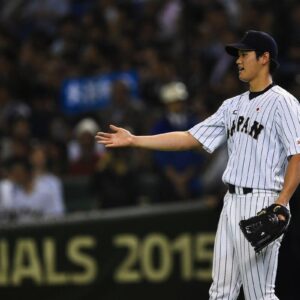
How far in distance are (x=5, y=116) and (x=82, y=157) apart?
1.89m

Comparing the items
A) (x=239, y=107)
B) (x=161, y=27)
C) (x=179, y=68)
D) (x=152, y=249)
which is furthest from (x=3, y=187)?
(x=239, y=107)

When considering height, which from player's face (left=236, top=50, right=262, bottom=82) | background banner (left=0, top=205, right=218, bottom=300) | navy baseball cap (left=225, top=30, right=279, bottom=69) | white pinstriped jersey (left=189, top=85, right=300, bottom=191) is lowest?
background banner (left=0, top=205, right=218, bottom=300)

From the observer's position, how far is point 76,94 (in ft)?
39.3

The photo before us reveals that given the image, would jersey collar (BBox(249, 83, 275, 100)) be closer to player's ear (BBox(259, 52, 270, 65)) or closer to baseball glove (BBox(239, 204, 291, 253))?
player's ear (BBox(259, 52, 270, 65))

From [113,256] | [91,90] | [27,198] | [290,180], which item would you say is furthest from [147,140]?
[91,90]

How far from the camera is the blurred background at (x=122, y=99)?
9.65 metres

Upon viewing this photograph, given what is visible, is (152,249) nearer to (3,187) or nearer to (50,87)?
(3,187)

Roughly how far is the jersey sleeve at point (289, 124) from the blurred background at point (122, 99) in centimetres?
181

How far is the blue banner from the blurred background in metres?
0.01

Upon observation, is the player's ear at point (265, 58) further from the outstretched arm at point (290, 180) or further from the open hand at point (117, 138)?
the open hand at point (117, 138)

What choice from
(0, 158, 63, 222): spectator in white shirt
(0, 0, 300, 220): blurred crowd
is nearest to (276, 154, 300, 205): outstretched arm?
(0, 0, 300, 220): blurred crowd

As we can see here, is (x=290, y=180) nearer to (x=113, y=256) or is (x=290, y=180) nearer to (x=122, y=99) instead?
(x=113, y=256)

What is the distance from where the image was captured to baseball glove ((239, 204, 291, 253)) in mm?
5918

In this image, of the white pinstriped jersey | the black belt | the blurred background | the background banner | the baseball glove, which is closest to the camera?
the baseball glove
